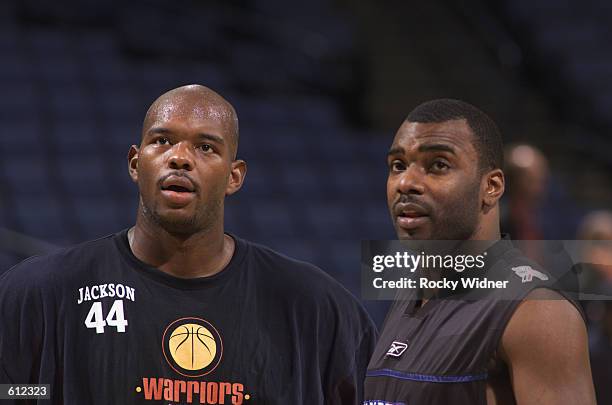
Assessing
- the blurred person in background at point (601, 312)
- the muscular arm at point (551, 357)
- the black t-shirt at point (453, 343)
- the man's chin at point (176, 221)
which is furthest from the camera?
the blurred person in background at point (601, 312)

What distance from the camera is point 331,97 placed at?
8227mm

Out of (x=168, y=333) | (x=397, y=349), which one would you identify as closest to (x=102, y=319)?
(x=168, y=333)

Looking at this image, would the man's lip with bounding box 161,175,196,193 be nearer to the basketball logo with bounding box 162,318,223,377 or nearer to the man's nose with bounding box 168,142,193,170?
the man's nose with bounding box 168,142,193,170

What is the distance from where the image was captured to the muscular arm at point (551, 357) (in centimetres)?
204

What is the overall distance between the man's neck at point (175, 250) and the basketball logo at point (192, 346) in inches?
5.7

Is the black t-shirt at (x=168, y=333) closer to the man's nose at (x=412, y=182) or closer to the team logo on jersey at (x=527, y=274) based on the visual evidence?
the man's nose at (x=412, y=182)

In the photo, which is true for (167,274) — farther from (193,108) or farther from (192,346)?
(193,108)

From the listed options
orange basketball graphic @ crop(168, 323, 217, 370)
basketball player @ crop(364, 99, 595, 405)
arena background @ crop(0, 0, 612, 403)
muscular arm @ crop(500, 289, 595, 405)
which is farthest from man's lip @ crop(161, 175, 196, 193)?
arena background @ crop(0, 0, 612, 403)

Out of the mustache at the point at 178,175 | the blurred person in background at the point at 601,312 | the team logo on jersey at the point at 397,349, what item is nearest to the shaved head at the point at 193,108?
the mustache at the point at 178,175

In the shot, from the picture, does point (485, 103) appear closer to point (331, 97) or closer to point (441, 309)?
point (331, 97)

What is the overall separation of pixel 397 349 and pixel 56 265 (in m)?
0.87

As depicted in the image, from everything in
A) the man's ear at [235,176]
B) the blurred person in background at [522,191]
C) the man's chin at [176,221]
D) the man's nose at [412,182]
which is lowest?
the man's chin at [176,221]

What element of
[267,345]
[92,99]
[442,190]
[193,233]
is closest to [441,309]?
[442,190]

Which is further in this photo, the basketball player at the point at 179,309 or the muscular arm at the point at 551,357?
the basketball player at the point at 179,309
